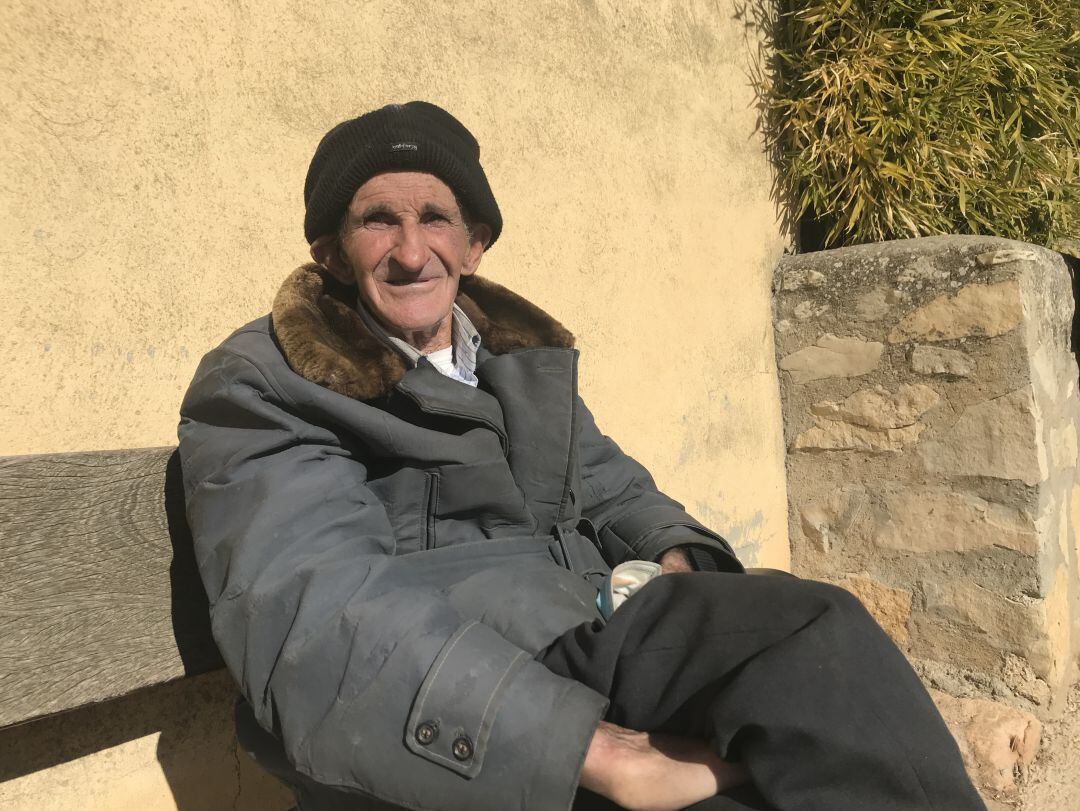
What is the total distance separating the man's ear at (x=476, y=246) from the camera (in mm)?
1926

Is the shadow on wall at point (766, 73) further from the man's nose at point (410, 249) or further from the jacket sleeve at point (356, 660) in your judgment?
the jacket sleeve at point (356, 660)

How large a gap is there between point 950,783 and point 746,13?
3.29 m

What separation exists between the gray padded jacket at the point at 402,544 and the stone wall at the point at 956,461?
1755 millimetres

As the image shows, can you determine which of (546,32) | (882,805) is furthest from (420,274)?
(546,32)

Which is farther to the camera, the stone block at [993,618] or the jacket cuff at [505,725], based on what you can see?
the stone block at [993,618]

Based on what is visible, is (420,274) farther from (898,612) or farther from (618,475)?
(898,612)

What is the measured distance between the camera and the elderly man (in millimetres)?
1119

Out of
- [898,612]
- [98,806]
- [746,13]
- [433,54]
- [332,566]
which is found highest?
[746,13]

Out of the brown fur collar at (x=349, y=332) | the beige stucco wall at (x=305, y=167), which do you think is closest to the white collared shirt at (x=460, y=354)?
the brown fur collar at (x=349, y=332)

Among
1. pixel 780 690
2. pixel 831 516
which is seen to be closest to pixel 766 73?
pixel 831 516

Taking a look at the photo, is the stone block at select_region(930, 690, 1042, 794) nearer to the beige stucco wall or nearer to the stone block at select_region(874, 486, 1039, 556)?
the stone block at select_region(874, 486, 1039, 556)

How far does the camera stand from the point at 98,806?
1507 mm

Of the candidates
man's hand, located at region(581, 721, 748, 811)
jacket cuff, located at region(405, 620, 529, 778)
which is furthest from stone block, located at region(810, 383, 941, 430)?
jacket cuff, located at region(405, 620, 529, 778)

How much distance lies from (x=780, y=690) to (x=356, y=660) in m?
0.54
